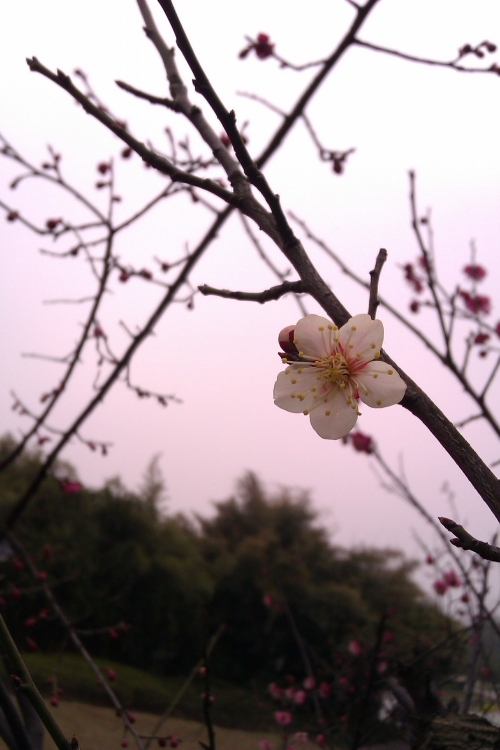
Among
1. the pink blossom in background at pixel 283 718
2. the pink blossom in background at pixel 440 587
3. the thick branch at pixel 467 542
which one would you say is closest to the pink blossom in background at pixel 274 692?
the pink blossom in background at pixel 283 718

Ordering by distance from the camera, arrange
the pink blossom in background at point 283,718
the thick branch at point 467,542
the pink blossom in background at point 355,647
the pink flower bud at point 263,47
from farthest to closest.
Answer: the pink blossom in background at point 355,647, the pink blossom in background at point 283,718, the pink flower bud at point 263,47, the thick branch at point 467,542

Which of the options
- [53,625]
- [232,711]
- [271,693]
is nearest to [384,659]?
[271,693]

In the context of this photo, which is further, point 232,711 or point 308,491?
point 308,491

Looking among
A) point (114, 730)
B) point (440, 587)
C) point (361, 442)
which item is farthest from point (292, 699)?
point (114, 730)

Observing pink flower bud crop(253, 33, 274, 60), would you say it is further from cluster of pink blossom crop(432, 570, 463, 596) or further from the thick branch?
cluster of pink blossom crop(432, 570, 463, 596)

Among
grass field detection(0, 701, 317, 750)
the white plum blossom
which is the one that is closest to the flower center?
the white plum blossom

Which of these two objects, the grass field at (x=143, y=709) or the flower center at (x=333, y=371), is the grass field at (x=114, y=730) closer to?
the grass field at (x=143, y=709)

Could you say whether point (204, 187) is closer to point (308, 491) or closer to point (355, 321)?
point (355, 321)
